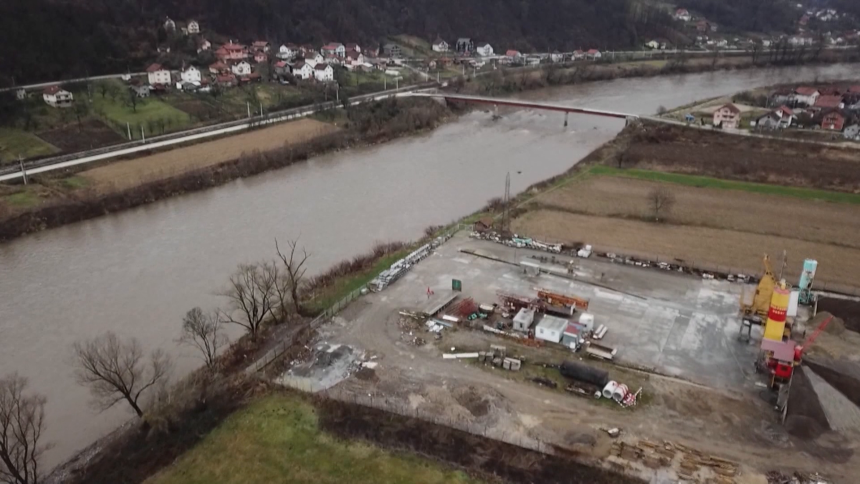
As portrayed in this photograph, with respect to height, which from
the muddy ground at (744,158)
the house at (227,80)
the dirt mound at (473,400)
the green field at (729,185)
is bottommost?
the dirt mound at (473,400)

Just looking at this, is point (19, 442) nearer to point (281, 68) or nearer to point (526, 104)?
point (526, 104)

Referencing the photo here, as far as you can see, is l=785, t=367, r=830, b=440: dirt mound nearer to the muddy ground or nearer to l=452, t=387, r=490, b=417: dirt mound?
l=452, t=387, r=490, b=417: dirt mound

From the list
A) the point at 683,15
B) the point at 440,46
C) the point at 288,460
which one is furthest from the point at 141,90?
the point at 683,15

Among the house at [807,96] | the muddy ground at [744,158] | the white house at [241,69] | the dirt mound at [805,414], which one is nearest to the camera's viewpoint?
the dirt mound at [805,414]

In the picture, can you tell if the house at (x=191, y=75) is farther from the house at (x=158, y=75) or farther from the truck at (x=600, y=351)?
the truck at (x=600, y=351)

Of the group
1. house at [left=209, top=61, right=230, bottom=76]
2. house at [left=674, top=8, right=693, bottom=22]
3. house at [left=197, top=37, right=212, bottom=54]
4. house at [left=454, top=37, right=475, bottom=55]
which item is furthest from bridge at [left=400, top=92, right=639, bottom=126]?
house at [left=674, top=8, right=693, bottom=22]

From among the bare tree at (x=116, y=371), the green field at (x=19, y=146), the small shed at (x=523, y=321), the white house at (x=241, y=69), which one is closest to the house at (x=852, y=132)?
the small shed at (x=523, y=321)
